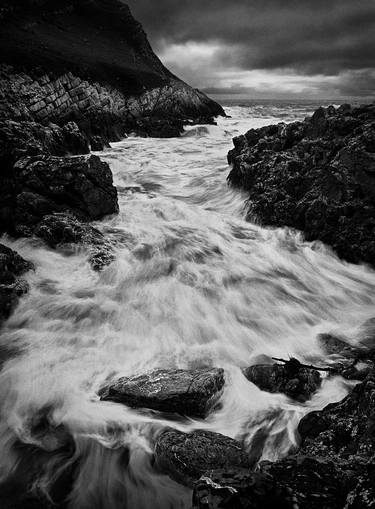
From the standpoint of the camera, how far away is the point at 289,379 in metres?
5.87

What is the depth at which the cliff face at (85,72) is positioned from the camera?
3147cm

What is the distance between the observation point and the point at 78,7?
5866 centimetres

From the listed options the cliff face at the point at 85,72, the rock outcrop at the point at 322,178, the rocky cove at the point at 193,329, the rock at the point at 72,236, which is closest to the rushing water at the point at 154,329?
the rocky cove at the point at 193,329

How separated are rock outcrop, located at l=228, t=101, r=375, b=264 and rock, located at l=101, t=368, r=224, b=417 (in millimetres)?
6747

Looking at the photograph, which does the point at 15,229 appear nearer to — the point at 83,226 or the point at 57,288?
the point at 83,226

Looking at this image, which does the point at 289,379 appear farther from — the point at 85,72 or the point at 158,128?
the point at 85,72

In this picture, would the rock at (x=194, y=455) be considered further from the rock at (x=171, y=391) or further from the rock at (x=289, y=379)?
the rock at (x=289, y=379)

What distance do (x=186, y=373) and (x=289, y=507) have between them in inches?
123

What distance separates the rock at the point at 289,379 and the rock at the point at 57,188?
23.5ft

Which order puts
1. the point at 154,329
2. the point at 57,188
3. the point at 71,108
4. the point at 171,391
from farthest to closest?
the point at 71,108 < the point at 57,188 < the point at 154,329 < the point at 171,391

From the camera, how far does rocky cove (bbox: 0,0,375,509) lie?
4316 mm

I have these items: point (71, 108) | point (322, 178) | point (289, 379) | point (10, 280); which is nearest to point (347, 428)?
point (289, 379)

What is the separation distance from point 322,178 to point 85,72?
1349 inches

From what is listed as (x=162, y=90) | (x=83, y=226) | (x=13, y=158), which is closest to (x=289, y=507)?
(x=83, y=226)
